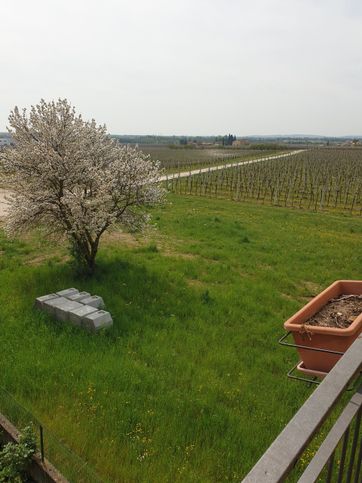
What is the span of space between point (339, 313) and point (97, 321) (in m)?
4.38

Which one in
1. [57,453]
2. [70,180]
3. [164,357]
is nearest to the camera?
[57,453]

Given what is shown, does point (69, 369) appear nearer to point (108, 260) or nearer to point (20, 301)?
point (20, 301)

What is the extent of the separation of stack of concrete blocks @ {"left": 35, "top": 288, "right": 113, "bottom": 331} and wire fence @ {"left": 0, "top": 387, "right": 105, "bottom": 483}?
7.45ft

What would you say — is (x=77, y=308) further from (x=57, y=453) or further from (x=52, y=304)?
(x=57, y=453)

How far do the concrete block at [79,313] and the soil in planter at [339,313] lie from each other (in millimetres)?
4421

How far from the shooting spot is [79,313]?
711 cm

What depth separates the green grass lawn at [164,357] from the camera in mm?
4574

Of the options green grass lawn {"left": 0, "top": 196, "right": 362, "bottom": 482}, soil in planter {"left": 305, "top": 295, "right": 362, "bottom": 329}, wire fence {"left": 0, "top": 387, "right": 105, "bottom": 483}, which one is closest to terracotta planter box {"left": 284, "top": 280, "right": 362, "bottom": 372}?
soil in planter {"left": 305, "top": 295, "right": 362, "bottom": 329}

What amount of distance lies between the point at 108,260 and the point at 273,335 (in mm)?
5365

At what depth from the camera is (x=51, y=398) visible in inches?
210

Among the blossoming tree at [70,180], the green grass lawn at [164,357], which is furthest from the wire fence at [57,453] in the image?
the blossoming tree at [70,180]

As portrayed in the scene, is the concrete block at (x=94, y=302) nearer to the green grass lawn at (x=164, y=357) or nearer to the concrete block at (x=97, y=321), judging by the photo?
the green grass lawn at (x=164, y=357)

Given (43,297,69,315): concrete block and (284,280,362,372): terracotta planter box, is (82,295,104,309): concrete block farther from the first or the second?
(284,280,362,372): terracotta planter box

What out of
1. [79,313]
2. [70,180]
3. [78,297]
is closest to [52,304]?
[78,297]
